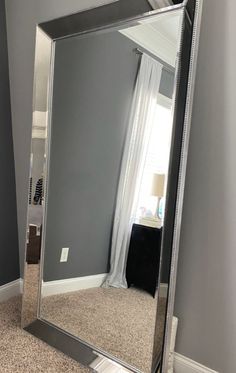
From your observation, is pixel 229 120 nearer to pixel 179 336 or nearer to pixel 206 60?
pixel 206 60

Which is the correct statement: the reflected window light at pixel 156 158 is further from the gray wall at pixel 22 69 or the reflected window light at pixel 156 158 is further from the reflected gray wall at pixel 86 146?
the gray wall at pixel 22 69

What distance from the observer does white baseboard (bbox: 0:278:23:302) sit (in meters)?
2.03

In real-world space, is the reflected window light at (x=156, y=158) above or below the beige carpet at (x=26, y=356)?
above

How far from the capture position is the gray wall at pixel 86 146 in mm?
1498

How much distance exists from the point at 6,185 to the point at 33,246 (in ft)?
1.67

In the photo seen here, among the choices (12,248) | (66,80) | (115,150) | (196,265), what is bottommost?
(12,248)

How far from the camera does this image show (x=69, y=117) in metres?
1.68

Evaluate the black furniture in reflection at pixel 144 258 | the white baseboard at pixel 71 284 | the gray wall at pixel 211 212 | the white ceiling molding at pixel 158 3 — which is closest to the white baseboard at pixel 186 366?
the gray wall at pixel 211 212

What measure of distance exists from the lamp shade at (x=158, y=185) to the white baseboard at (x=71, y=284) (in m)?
0.47

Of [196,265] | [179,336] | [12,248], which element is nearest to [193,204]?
[196,265]

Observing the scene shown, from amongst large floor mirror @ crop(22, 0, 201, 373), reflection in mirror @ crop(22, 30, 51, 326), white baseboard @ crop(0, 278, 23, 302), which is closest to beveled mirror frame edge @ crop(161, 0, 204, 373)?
large floor mirror @ crop(22, 0, 201, 373)

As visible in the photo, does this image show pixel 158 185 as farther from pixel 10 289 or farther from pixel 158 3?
pixel 10 289

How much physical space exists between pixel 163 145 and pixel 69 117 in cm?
59

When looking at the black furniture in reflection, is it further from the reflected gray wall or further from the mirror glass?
the reflected gray wall
